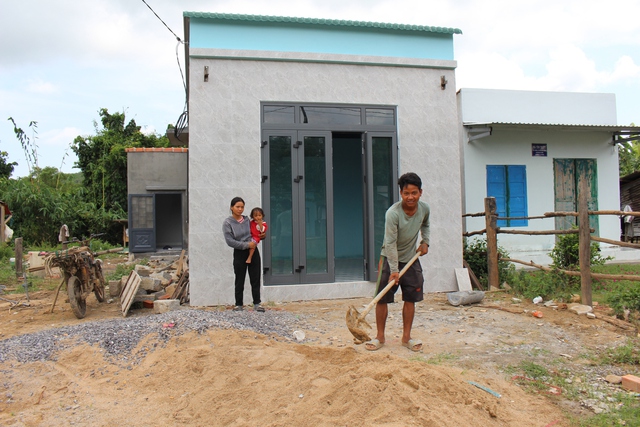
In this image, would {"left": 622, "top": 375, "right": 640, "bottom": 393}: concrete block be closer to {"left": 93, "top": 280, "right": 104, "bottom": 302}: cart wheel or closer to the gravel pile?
the gravel pile

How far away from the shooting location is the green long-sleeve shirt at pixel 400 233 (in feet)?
14.6

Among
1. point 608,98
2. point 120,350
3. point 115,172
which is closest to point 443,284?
point 120,350

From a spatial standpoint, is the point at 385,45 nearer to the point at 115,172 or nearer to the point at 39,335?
the point at 39,335

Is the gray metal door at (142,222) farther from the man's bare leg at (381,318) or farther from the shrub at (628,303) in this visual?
the shrub at (628,303)

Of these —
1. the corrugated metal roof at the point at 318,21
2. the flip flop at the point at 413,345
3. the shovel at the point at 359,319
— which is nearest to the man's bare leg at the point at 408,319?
the flip flop at the point at 413,345

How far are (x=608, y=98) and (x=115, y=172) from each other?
18.0 meters

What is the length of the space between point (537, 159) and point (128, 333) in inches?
384

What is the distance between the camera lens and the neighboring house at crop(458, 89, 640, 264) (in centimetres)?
1062

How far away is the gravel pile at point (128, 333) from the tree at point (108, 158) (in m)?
15.6

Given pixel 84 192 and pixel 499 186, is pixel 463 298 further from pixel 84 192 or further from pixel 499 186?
pixel 84 192

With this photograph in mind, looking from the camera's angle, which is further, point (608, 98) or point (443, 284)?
point (608, 98)

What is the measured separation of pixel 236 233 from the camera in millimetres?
6332

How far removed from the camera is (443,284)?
7.74 m

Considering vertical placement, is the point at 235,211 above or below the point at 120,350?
above
